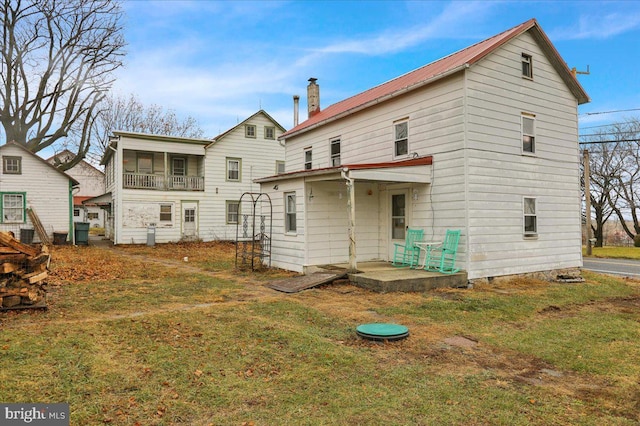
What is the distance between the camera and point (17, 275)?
696 centimetres

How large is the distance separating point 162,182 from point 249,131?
6.31m

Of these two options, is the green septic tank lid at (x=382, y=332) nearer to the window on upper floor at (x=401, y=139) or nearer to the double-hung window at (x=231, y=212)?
the window on upper floor at (x=401, y=139)

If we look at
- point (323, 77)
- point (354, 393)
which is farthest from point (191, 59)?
point (354, 393)

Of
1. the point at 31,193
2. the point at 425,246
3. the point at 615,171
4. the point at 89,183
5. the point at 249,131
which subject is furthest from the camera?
the point at 89,183

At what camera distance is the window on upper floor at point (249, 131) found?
25359 millimetres

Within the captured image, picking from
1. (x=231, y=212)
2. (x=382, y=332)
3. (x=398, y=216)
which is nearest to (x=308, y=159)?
A: (x=398, y=216)

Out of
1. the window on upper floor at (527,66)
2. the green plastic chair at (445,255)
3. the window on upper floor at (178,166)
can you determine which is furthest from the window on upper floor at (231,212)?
the window on upper floor at (527,66)

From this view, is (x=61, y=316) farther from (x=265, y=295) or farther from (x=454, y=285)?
(x=454, y=285)

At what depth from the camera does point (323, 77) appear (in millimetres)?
20250

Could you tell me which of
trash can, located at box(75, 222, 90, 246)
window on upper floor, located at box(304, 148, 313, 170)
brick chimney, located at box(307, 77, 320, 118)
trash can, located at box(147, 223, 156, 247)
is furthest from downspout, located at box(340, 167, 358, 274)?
trash can, located at box(75, 222, 90, 246)

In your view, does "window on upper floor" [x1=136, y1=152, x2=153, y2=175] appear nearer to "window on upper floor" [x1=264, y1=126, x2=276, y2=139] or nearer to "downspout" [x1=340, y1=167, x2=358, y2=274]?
"window on upper floor" [x1=264, y1=126, x2=276, y2=139]

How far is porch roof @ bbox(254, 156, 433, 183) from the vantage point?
9867 millimetres

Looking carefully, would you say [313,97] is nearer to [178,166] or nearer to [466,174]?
[178,166]

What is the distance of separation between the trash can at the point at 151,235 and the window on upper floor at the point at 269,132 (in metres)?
9.07
